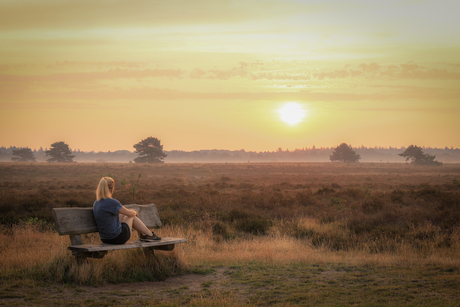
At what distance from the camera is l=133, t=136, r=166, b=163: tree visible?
367 ft

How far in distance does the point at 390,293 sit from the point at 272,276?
216 cm

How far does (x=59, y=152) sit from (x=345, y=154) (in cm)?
9850

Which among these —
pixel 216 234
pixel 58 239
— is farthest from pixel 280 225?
pixel 58 239

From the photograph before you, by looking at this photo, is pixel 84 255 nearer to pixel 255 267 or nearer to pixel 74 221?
pixel 74 221

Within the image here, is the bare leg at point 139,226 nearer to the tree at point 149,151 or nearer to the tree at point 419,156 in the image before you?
the tree at point 149,151

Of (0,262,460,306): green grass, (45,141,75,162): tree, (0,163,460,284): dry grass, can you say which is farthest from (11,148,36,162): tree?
(0,262,460,306): green grass

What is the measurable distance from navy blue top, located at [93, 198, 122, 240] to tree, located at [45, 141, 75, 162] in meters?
130

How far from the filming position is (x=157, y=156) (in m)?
113

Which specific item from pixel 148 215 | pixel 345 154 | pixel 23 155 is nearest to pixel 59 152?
pixel 23 155

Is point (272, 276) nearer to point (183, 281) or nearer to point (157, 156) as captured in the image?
point (183, 281)

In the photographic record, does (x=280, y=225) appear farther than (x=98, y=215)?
Yes

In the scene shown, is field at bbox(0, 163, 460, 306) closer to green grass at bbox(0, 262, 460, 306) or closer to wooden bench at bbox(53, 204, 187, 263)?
green grass at bbox(0, 262, 460, 306)

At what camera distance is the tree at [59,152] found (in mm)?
125875

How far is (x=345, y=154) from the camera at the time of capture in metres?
133
